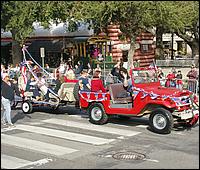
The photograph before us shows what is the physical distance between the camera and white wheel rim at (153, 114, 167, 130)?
10.6 meters

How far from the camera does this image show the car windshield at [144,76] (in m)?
11.8

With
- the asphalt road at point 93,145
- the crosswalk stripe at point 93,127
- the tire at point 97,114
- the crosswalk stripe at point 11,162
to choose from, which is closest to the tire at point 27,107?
the asphalt road at point 93,145

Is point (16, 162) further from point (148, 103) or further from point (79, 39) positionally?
point (79, 39)

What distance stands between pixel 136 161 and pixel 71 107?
772cm

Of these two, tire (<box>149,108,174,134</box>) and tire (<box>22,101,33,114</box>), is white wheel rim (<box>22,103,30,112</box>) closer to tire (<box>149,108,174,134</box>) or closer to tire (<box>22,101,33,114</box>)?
tire (<box>22,101,33,114</box>)

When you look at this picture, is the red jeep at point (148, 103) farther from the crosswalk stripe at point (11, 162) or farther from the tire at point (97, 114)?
the crosswalk stripe at point (11, 162)

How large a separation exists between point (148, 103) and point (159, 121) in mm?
569

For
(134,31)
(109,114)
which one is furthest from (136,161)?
(134,31)

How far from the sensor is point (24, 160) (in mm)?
8125

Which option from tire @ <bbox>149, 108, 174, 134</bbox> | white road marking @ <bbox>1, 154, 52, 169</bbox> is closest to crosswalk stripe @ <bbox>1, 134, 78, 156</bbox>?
white road marking @ <bbox>1, 154, 52, 169</bbox>

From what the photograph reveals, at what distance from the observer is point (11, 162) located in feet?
25.9

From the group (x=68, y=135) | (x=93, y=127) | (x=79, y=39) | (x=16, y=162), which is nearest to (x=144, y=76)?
(x=93, y=127)

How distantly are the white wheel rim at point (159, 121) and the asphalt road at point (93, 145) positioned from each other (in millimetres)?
238

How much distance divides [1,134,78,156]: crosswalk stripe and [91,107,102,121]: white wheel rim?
2.63 metres
